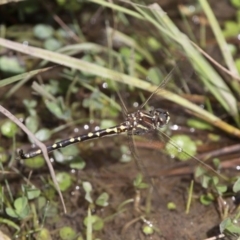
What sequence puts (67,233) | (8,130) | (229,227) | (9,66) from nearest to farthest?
1. (229,227)
2. (67,233)
3. (8,130)
4. (9,66)

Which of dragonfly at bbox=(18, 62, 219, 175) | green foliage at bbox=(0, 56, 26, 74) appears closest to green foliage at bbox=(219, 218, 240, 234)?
dragonfly at bbox=(18, 62, 219, 175)

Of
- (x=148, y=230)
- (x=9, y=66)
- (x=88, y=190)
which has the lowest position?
(x=148, y=230)

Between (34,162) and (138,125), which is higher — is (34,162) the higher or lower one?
the lower one

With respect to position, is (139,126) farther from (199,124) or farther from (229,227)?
(229,227)

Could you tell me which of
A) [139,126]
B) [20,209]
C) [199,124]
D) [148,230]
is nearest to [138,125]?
[139,126]

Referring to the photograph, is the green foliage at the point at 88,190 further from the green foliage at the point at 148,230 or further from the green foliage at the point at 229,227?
the green foliage at the point at 229,227

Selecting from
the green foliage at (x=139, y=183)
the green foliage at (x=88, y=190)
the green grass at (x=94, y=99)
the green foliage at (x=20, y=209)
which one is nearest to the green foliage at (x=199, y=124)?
the green grass at (x=94, y=99)

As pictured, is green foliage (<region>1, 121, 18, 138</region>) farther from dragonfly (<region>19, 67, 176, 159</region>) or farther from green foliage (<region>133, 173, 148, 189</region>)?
green foliage (<region>133, 173, 148, 189</region>)

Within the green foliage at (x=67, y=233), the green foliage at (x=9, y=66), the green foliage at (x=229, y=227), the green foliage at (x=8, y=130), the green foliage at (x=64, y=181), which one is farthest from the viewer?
the green foliage at (x=9, y=66)

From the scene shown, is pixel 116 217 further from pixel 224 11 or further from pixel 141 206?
pixel 224 11
